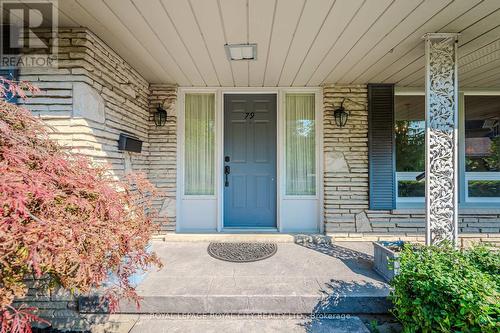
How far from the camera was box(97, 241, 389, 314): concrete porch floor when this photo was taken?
1926mm

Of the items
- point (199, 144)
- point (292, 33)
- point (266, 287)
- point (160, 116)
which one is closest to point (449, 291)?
point (266, 287)

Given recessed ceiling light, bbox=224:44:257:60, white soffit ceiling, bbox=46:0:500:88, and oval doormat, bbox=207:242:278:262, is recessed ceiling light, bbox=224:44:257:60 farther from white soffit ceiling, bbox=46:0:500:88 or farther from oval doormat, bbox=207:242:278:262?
oval doormat, bbox=207:242:278:262


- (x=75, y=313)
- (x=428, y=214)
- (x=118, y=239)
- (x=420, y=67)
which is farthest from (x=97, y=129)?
(x=420, y=67)

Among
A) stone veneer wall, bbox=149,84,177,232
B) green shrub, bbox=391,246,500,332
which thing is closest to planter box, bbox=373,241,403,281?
green shrub, bbox=391,246,500,332

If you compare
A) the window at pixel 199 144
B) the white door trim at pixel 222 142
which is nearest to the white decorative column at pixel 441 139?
the white door trim at pixel 222 142

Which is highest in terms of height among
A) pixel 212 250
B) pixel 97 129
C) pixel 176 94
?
pixel 176 94

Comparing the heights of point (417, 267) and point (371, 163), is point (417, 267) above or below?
below

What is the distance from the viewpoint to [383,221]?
10.7 ft

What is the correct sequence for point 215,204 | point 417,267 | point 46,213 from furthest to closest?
point 215,204
point 417,267
point 46,213

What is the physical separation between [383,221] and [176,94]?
337 cm

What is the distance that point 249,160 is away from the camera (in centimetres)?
358

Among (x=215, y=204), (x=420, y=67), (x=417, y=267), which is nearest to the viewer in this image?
(x=417, y=267)

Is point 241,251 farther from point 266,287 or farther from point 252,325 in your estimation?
point 252,325

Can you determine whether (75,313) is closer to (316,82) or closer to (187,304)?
(187,304)
